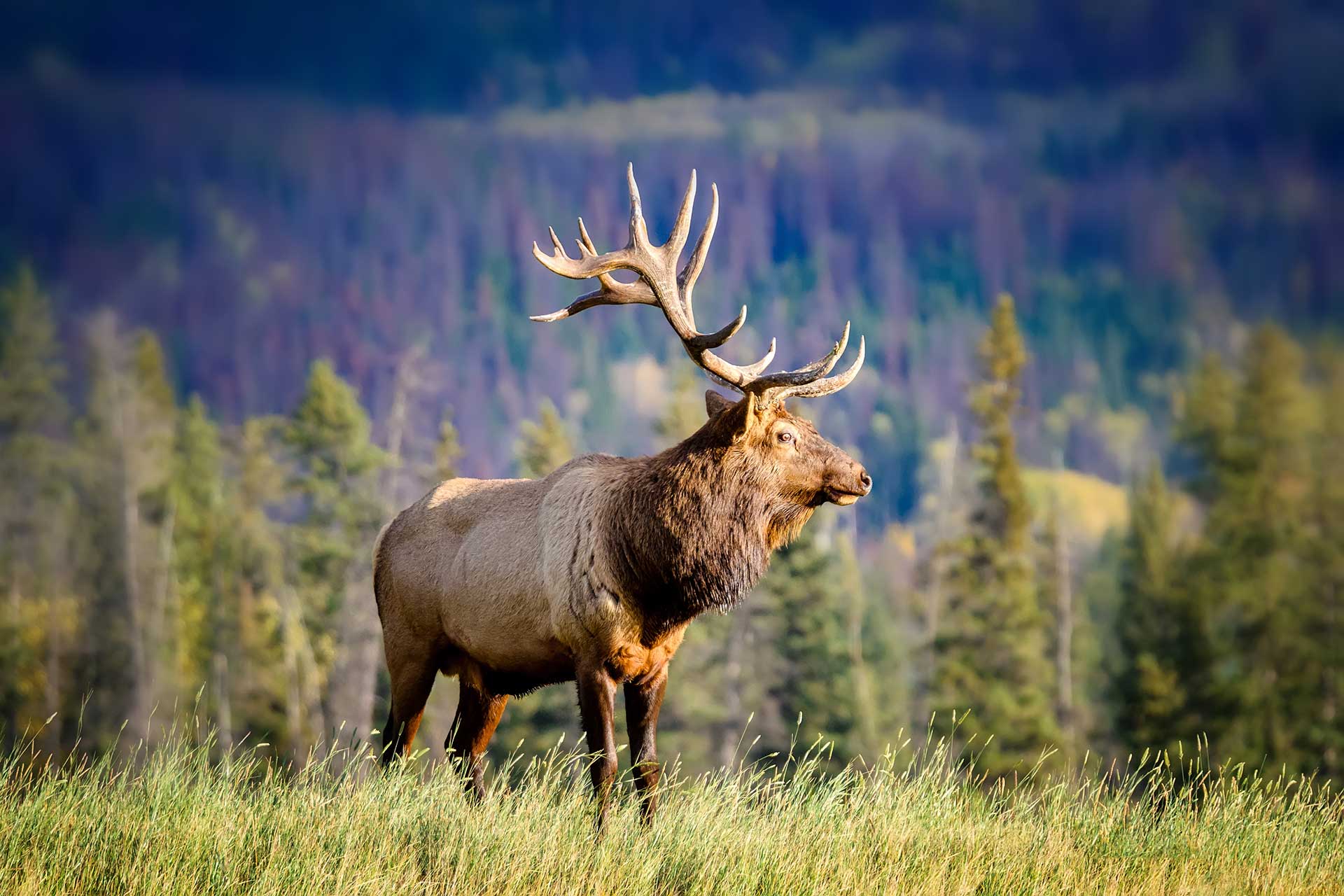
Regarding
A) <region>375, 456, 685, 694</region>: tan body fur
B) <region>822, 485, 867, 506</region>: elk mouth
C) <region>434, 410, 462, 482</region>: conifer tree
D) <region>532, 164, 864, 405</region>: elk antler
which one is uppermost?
<region>532, 164, 864, 405</region>: elk antler

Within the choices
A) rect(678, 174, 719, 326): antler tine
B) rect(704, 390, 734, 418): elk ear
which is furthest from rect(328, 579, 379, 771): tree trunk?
rect(678, 174, 719, 326): antler tine

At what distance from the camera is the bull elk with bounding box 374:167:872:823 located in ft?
24.7

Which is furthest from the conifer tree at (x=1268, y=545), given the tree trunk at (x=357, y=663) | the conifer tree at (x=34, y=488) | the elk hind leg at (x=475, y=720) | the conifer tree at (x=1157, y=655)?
the conifer tree at (x=34, y=488)

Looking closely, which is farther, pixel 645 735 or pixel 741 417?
pixel 741 417

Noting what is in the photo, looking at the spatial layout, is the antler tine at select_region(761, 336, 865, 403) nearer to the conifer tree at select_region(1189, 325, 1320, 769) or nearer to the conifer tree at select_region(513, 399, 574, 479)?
the conifer tree at select_region(513, 399, 574, 479)

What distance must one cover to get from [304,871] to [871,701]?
34.9 m

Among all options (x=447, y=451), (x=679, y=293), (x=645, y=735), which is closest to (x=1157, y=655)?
(x=447, y=451)

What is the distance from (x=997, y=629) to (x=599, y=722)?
26.6 meters

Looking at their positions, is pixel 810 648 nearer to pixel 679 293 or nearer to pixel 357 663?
pixel 357 663

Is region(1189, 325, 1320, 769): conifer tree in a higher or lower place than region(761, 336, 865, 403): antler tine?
lower

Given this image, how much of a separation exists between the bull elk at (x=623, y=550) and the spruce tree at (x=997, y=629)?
23.6 metres

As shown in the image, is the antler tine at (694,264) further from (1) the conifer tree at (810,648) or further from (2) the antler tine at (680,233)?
(1) the conifer tree at (810,648)

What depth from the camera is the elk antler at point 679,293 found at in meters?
7.61

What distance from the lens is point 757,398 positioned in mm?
7672
